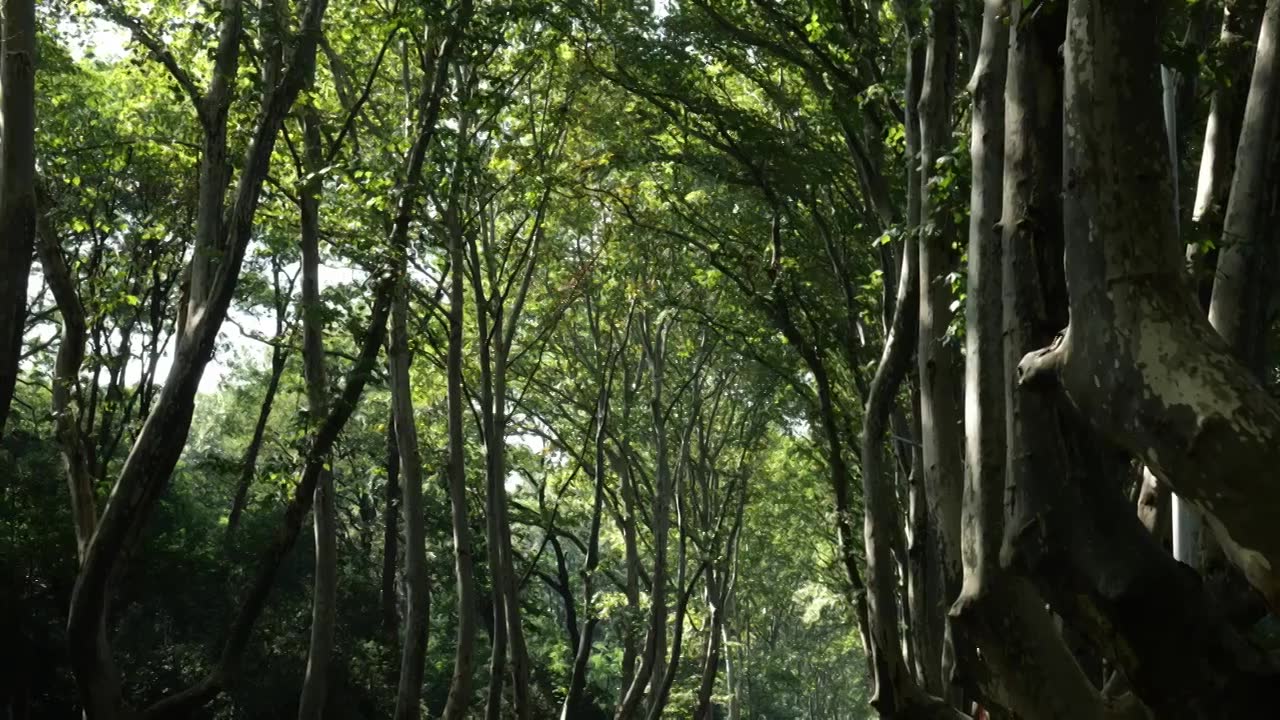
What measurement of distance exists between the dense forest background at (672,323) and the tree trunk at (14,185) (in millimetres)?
22

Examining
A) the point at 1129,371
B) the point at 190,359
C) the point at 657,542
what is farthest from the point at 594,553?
the point at 1129,371

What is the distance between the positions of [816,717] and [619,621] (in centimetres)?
3352

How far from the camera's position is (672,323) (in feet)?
73.5

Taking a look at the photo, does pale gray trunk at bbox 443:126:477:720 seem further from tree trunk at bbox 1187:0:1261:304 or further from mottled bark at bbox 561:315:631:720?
tree trunk at bbox 1187:0:1261:304

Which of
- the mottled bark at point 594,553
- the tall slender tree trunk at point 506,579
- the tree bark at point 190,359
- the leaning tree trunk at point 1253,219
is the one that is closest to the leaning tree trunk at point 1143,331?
the leaning tree trunk at point 1253,219

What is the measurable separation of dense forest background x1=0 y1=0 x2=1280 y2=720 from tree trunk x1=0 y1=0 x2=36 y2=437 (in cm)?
2

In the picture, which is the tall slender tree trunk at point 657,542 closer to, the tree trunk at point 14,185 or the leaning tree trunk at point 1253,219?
the tree trunk at point 14,185

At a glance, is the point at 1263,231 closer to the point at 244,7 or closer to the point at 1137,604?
the point at 1137,604

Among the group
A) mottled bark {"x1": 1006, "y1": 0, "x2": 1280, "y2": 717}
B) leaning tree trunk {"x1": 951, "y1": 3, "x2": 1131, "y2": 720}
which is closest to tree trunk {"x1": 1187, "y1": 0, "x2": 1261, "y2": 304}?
leaning tree trunk {"x1": 951, "y1": 3, "x2": 1131, "y2": 720}

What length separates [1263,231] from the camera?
5.35 m

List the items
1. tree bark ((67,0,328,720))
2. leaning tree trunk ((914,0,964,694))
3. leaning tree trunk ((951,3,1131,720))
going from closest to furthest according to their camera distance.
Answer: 1. leaning tree trunk ((951,3,1131,720))
2. leaning tree trunk ((914,0,964,694))
3. tree bark ((67,0,328,720))

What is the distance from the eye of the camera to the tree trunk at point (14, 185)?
648 centimetres

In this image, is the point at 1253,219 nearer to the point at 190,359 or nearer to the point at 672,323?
the point at 190,359

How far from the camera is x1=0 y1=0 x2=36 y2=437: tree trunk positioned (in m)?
6.48
